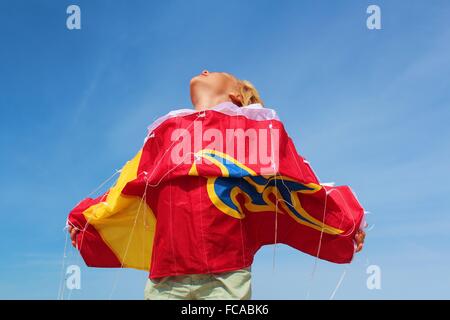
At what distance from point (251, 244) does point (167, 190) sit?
0.57m

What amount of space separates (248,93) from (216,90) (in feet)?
0.74

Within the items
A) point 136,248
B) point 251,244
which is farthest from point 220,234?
point 136,248

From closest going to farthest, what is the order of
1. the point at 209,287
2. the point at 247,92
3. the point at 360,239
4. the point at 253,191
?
the point at 209,287
the point at 253,191
the point at 360,239
the point at 247,92

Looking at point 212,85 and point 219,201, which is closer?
point 219,201

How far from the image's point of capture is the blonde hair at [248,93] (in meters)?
3.20

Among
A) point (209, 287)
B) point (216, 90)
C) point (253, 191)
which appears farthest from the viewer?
point (216, 90)

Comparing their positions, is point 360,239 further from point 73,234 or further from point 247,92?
point 73,234

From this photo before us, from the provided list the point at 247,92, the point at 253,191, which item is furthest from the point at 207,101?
the point at 253,191

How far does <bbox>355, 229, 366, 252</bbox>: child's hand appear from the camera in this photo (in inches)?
118

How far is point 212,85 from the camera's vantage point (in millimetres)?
3133

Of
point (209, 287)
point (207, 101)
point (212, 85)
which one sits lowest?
point (209, 287)

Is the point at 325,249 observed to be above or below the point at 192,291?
above

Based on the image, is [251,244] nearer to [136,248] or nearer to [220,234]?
[220,234]
